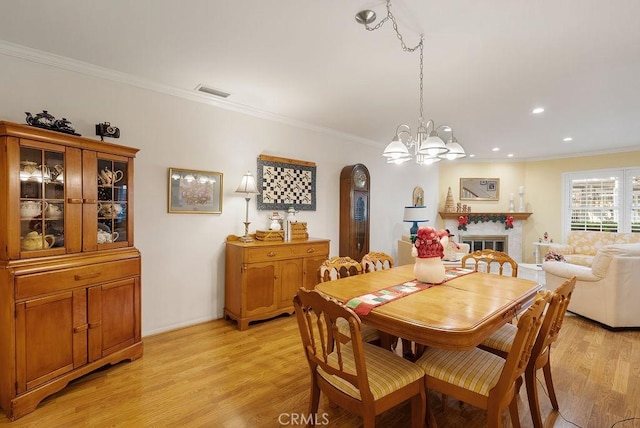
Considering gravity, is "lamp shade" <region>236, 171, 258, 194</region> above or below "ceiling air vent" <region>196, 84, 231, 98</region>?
below

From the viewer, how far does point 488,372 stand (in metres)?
1.54

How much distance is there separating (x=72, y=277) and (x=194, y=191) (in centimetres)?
140

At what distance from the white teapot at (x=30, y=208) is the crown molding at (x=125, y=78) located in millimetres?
1237

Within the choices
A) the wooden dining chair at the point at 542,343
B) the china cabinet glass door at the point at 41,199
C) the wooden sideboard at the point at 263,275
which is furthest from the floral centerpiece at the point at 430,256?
the china cabinet glass door at the point at 41,199

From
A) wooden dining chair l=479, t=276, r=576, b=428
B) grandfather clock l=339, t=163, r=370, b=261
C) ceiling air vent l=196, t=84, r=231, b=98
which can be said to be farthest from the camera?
grandfather clock l=339, t=163, r=370, b=261

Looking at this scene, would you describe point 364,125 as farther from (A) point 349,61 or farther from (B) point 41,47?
(B) point 41,47

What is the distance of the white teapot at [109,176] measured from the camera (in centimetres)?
245

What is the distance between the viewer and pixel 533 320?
1.34 metres

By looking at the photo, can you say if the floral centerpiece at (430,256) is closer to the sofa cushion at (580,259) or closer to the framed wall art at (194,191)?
the framed wall art at (194,191)

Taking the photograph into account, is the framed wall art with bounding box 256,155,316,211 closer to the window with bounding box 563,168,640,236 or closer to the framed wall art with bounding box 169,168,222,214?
the framed wall art with bounding box 169,168,222,214

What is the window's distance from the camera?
5738 millimetres

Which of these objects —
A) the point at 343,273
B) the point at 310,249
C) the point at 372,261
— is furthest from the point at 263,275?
the point at 372,261

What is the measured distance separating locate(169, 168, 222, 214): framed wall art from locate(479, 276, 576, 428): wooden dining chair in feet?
9.46

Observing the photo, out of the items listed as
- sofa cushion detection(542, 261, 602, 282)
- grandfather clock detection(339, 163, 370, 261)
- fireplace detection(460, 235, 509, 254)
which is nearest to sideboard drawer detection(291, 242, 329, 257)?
grandfather clock detection(339, 163, 370, 261)
